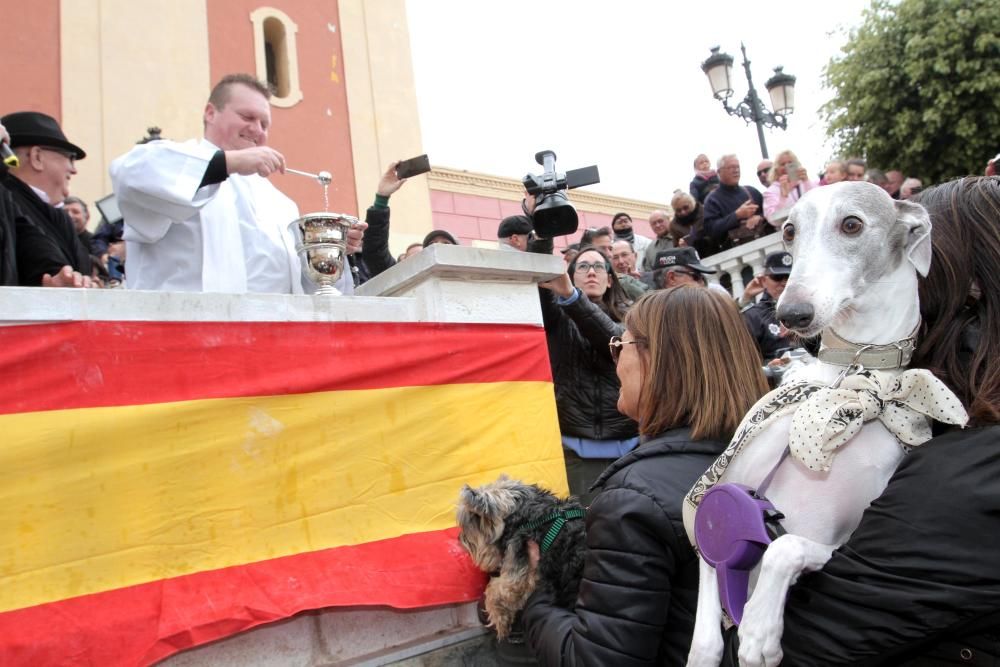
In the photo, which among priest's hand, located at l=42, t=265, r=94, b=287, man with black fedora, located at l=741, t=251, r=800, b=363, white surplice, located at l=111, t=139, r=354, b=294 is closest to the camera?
priest's hand, located at l=42, t=265, r=94, b=287

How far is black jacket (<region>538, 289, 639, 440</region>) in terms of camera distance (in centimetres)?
416

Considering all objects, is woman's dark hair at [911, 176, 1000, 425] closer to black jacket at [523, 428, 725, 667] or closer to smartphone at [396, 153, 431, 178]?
black jacket at [523, 428, 725, 667]

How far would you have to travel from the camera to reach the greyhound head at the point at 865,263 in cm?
160

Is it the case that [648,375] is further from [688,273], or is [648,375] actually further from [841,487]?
[688,273]

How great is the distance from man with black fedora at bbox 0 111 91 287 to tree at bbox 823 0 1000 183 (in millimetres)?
11383

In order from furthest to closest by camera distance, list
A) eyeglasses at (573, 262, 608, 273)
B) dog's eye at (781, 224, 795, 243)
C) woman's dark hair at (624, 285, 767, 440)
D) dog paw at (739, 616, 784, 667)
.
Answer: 1. eyeglasses at (573, 262, 608, 273)
2. woman's dark hair at (624, 285, 767, 440)
3. dog's eye at (781, 224, 795, 243)
4. dog paw at (739, 616, 784, 667)

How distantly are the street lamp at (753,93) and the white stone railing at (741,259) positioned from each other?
3.21 meters

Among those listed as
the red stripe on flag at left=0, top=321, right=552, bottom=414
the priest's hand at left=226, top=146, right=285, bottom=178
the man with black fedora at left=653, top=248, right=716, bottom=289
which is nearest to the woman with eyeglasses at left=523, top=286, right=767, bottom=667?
the red stripe on flag at left=0, top=321, right=552, bottom=414

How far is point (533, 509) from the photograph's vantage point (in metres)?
2.66

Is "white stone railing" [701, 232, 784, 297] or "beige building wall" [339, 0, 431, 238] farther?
"beige building wall" [339, 0, 431, 238]

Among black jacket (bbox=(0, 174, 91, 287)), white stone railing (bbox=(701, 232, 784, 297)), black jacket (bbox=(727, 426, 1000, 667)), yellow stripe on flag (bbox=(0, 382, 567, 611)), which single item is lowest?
black jacket (bbox=(727, 426, 1000, 667))

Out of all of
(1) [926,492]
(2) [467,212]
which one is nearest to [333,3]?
(2) [467,212]

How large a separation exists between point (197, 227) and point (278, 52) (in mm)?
10831

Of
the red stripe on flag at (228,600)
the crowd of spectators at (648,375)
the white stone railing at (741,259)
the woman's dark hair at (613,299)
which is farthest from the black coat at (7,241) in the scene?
the white stone railing at (741,259)
